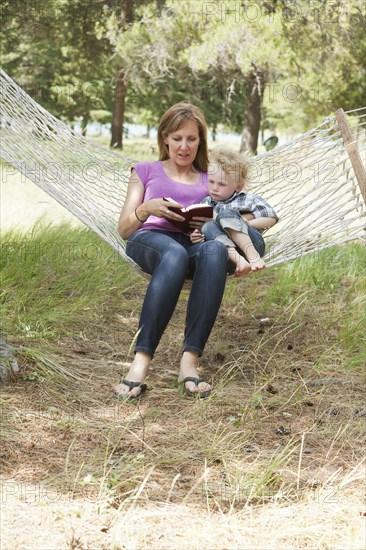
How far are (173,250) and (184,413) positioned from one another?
0.50 meters

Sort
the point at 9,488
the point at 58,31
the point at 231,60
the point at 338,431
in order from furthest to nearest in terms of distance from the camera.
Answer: the point at 58,31, the point at 231,60, the point at 338,431, the point at 9,488

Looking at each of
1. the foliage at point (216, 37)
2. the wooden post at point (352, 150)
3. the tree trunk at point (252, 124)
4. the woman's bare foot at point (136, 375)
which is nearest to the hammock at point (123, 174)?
the wooden post at point (352, 150)

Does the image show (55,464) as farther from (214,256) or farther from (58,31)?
(58,31)

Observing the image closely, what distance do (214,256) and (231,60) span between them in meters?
6.15

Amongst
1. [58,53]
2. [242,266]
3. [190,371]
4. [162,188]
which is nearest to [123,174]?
[162,188]

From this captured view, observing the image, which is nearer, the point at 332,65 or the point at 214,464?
the point at 214,464

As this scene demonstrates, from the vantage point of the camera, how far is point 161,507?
1.62 meters

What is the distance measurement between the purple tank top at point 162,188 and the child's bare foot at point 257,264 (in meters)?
0.34

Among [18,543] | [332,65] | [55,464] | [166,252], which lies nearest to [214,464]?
[55,464]

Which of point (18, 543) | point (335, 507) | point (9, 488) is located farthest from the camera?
point (9, 488)

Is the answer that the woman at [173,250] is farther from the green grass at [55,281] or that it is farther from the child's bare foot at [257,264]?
the green grass at [55,281]

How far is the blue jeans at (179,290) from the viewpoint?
227 centimetres

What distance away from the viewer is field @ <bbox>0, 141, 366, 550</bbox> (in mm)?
1535

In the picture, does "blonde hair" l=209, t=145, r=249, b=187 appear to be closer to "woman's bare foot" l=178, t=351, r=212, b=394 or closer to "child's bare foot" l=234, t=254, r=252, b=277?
"child's bare foot" l=234, t=254, r=252, b=277
